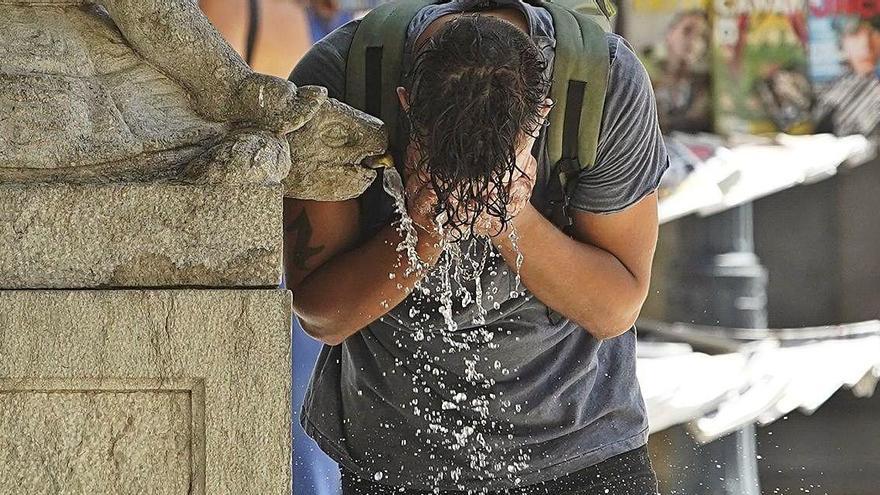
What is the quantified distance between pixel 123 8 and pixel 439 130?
489 millimetres

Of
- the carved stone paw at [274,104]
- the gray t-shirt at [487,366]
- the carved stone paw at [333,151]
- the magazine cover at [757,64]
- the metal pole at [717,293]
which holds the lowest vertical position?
the metal pole at [717,293]

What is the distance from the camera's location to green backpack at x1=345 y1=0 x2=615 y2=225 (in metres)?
2.15

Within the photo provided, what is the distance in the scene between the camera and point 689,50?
222 inches

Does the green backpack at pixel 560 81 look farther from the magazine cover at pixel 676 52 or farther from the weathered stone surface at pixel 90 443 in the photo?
the magazine cover at pixel 676 52

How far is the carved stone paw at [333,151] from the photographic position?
197cm

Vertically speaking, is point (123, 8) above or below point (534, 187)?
above

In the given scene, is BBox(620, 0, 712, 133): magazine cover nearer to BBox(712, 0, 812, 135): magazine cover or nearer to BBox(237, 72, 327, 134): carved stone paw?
BBox(712, 0, 812, 135): magazine cover

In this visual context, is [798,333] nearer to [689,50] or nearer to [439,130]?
[689,50]

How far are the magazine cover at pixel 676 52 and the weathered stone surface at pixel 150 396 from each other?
4063 millimetres

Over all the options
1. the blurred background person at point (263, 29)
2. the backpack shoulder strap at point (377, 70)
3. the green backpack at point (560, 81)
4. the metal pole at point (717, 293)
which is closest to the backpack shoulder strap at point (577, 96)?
the green backpack at point (560, 81)

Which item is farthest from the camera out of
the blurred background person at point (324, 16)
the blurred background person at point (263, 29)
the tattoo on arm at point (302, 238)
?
the blurred background person at point (324, 16)

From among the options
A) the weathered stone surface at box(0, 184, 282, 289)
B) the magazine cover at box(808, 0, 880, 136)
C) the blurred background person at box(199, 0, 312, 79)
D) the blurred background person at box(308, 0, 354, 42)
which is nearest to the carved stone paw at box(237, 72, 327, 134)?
the weathered stone surface at box(0, 184, 282, 289)

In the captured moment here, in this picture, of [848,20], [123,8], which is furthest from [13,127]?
[848,20]

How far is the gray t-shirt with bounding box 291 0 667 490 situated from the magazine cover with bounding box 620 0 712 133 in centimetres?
339
